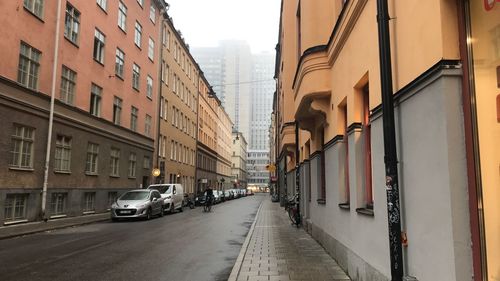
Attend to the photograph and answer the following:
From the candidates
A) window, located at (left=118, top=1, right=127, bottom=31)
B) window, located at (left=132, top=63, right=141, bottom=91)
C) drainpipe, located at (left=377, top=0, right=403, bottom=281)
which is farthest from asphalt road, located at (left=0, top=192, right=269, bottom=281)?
window, located at (left=132, top=63, right=141, bottom=91)

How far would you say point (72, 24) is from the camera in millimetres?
23688

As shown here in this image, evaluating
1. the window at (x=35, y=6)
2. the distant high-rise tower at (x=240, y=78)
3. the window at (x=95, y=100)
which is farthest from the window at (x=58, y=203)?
the distant high-rise tower at (x=240, y=78)

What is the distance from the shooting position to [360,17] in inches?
286

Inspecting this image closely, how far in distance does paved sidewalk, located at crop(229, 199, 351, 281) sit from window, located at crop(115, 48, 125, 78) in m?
20.0

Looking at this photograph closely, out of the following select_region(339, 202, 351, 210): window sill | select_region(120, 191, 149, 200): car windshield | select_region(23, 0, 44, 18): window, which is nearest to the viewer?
select_region(339, 202, 351, 210): window sill

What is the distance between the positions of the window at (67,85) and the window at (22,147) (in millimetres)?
3747

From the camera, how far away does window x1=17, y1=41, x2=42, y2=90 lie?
18.8 metres

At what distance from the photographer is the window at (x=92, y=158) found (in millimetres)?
25516

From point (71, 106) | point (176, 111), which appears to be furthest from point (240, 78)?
point (71, 106)

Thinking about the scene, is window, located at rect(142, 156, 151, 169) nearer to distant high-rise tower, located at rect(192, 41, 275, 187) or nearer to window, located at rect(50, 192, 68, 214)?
window, located at rect(50, 192, 68, 214)

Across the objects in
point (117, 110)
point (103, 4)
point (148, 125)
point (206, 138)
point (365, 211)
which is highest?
point (103, 4)

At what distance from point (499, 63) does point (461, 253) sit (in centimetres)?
158

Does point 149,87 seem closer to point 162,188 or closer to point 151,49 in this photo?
point 151,49

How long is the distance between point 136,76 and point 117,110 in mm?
4761
